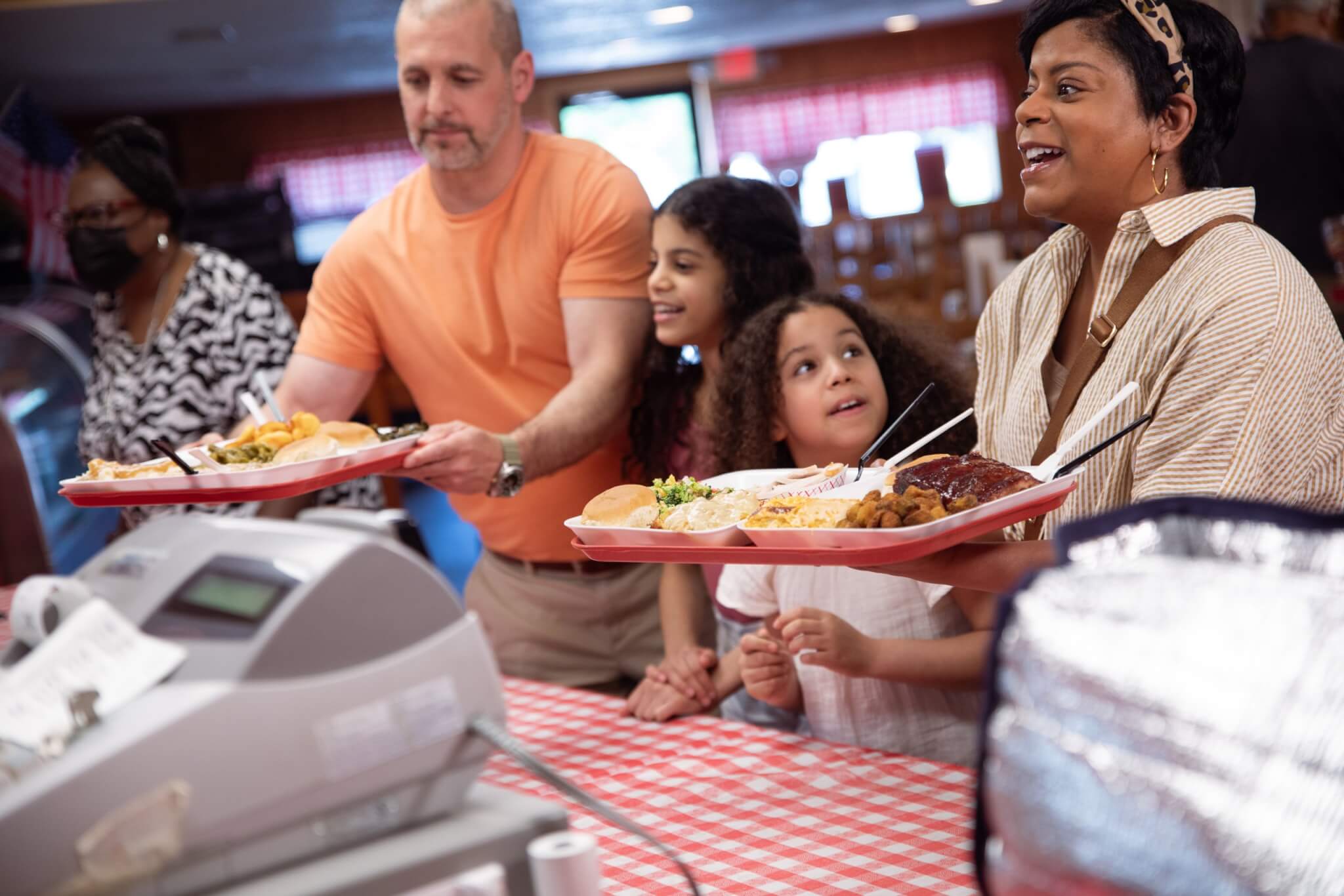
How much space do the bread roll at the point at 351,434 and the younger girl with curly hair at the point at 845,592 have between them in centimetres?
61

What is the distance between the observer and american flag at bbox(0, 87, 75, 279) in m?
7.75

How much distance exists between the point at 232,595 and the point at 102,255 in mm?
2458

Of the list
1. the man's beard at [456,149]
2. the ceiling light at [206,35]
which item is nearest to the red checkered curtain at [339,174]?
the ceiling light at [206,35]

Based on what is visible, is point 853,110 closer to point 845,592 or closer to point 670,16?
point 670,16

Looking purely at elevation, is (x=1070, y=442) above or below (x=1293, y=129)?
below

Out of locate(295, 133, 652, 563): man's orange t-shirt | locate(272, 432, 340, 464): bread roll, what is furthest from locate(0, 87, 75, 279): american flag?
locate(272, 432, 340, 464): bread roll

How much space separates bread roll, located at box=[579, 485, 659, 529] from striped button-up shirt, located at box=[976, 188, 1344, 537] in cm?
50

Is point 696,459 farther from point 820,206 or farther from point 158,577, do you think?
→ point 820,206

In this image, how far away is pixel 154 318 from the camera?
3.06 m

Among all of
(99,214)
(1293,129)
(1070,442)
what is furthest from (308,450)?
(1293,129)

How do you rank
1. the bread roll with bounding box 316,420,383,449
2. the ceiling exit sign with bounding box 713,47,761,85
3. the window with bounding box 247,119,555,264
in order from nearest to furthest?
the bread roll with bounding box 316,420,383,449
the window with bounding box 247,119,555,264
the ceiling exit sign with bounding box 713,47,761,85

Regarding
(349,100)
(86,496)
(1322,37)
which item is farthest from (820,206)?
(349,100)

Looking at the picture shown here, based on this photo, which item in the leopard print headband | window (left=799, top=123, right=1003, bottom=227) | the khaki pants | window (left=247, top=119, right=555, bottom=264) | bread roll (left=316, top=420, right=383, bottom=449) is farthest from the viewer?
window (left=799, top=123, right=1003, bottom=227)

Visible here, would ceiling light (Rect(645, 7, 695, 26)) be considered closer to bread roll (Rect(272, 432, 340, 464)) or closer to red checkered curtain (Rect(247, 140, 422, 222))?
red checkered curtain (Rect(247, 140, 422, 222))
